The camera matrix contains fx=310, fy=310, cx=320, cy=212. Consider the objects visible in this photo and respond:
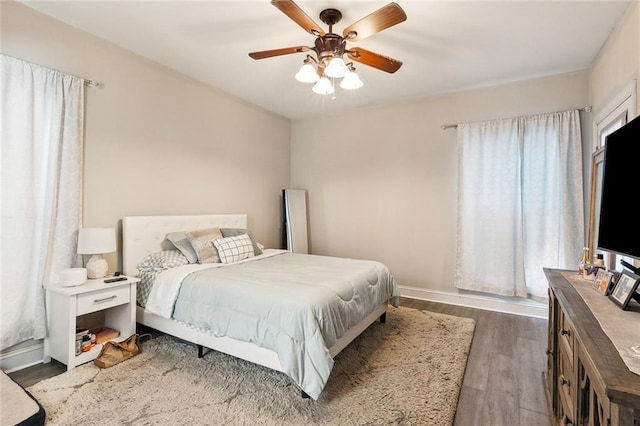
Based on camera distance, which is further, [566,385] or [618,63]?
[618,63]

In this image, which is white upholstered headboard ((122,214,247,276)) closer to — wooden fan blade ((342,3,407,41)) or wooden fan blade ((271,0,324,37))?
wooden fan blade ((271,0,324,37))

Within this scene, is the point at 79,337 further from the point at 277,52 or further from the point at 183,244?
the point at 277,52

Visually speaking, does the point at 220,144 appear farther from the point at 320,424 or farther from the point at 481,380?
the point at 481,380

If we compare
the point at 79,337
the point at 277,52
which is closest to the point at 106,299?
the point at 79,337

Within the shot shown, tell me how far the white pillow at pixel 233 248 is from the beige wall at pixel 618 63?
341 centimetres

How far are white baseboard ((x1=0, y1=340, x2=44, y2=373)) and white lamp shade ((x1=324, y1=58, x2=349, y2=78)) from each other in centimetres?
308

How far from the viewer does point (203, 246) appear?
3.17 metres

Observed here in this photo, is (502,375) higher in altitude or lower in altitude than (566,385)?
lower

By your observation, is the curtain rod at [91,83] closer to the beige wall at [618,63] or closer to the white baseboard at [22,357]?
the white baseboard at [22,357]

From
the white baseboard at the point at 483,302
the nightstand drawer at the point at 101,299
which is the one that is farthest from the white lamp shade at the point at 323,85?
the white baseboard at the point at 483,302

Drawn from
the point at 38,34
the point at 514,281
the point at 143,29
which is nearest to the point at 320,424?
the point at 514,281

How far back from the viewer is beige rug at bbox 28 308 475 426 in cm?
183

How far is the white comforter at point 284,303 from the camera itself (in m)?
1.92

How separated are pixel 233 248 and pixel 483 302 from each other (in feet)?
10.0
